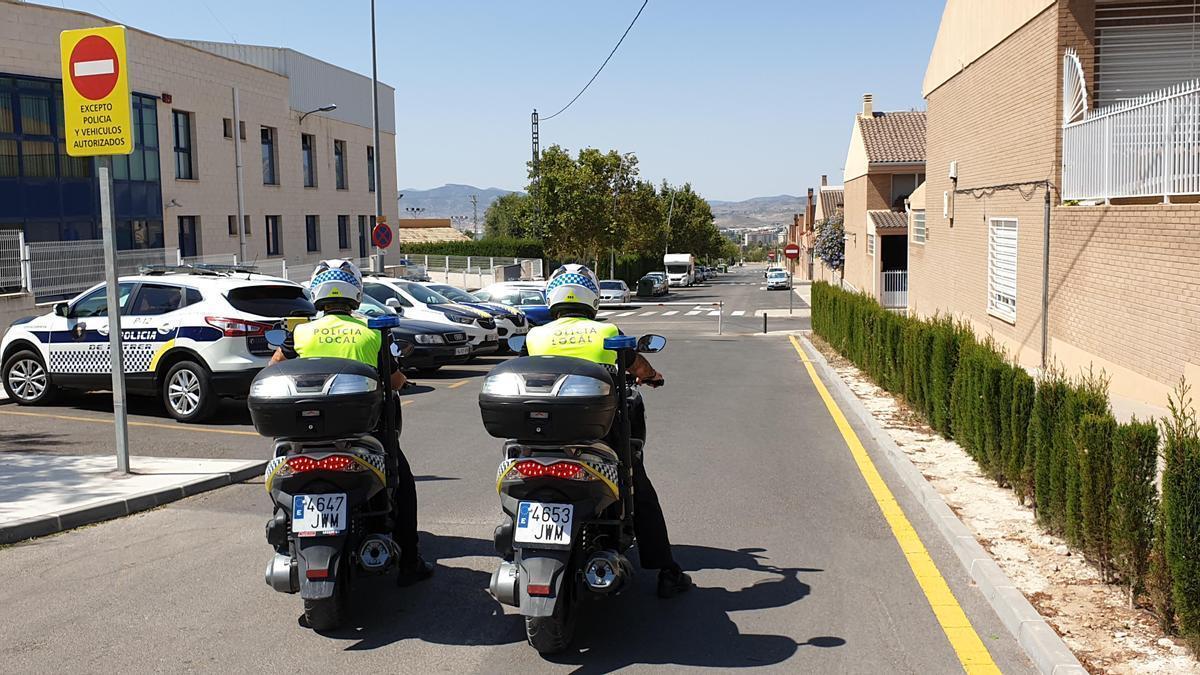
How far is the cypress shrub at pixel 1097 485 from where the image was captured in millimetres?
6066

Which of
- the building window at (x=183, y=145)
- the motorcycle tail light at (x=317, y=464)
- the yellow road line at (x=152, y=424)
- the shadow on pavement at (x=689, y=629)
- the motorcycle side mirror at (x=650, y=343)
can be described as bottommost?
the shadow on pavement at (x=689, y=629)

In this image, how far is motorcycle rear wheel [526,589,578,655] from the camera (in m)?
5.16

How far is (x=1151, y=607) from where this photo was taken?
5.64 m

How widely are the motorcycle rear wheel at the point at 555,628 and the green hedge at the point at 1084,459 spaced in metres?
2.86

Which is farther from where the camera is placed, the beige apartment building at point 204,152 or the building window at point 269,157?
the building window at point 269,157

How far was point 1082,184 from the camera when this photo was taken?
15.2 m

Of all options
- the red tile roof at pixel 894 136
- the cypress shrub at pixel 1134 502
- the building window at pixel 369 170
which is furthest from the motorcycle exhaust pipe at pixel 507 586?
the building window at pixel 369 170

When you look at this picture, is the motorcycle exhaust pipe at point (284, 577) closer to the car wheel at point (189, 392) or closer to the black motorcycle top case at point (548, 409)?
the black motorcycle top case at point (548, 409)

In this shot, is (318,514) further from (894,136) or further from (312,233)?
(894,136)

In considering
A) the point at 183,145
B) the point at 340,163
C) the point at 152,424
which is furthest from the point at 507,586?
the point at 340,163

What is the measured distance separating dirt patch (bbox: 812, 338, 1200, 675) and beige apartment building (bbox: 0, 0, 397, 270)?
972 inches

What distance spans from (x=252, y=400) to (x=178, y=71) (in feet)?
107

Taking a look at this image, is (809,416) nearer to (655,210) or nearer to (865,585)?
(865,585)

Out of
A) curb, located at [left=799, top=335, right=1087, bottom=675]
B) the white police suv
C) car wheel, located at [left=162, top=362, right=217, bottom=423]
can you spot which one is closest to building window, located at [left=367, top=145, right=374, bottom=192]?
the white police suv
